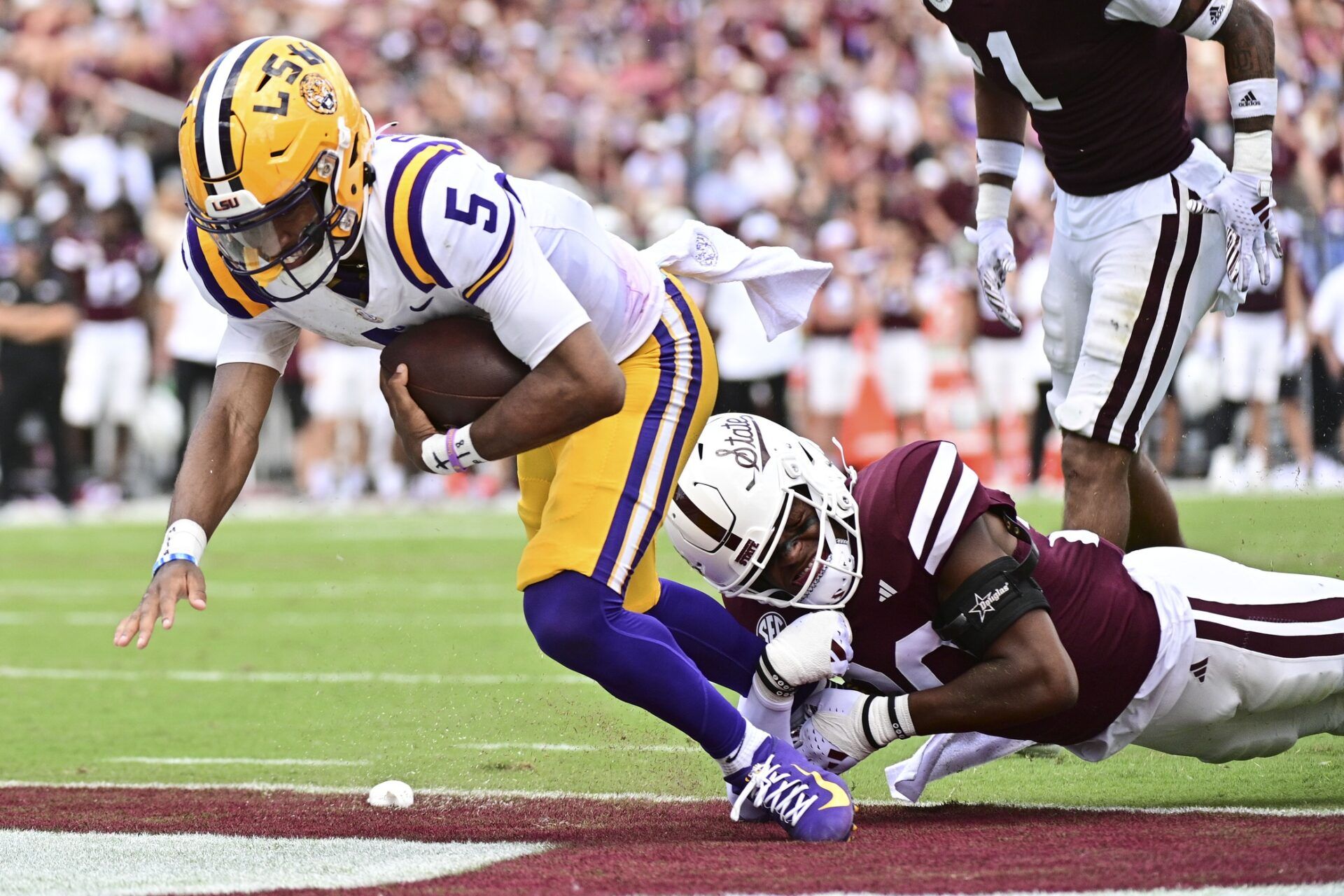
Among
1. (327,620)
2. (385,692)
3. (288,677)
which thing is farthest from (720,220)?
(385,692)

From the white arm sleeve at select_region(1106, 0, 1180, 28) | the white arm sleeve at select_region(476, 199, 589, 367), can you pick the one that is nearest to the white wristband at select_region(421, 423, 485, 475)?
the white arm sleeve at select_region(476, 199, 589, 367)

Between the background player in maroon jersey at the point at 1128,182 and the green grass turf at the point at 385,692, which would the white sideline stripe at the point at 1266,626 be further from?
the background player in maroon jersey at the point at 1128,182

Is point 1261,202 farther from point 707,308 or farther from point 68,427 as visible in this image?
point 68,427

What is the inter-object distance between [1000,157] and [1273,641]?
1.79 meters

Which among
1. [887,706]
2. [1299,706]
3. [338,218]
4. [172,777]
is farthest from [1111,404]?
[172,777]

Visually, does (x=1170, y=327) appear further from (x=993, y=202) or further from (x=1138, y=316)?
(x=993, y=202)

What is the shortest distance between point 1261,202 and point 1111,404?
598mm

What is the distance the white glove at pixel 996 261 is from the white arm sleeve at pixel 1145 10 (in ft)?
2.49

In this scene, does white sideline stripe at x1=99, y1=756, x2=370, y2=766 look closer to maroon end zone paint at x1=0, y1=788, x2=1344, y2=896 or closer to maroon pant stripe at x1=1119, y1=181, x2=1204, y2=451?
maroon end zone paint at x1=0, y1=788, x2=1344, y2=896

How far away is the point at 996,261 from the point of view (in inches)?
186

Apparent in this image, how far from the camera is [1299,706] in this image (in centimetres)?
359

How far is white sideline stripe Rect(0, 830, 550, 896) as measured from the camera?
268 cm

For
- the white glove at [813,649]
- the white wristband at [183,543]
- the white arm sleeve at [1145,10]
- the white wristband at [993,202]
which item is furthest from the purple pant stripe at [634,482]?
the white wristband at [993,202]

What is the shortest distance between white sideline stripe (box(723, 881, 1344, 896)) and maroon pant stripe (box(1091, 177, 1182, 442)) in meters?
1.88
